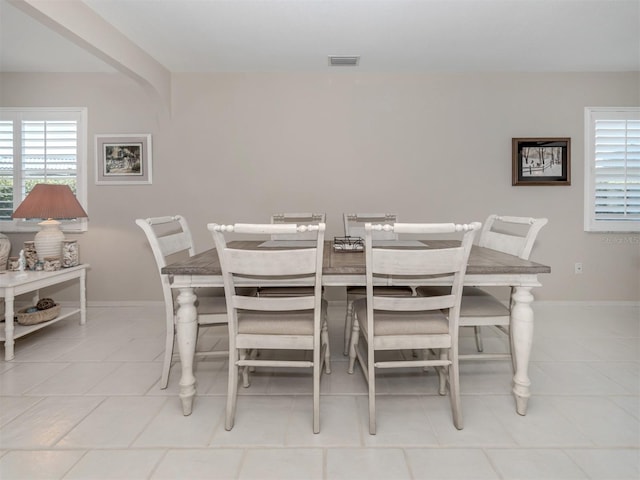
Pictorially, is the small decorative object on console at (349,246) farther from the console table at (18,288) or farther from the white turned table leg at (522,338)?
the console table at (18,288)

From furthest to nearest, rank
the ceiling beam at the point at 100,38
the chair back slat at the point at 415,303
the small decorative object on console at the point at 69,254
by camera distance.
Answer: the small decorative object on console at the point at 69,254, the ceiling beam at the point at 100,38, the chair back slat at the point at 415,303

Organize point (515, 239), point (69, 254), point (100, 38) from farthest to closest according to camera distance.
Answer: point (69, 254) → point (100, 38) → point (515, 239)

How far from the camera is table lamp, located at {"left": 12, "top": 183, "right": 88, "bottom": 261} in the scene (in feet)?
9.16

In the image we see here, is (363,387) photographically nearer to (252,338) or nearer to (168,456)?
(252,338)

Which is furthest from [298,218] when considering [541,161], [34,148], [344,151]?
[34,148]

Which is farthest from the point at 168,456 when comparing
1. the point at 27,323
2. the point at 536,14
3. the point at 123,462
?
the point at 536,14

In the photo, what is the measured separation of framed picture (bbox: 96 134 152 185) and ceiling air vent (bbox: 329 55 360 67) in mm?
1923

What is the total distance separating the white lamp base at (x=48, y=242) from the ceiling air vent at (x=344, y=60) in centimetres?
282

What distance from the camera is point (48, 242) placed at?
9.59 feet

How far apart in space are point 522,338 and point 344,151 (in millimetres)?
2380

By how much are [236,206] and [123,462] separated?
8.10ft

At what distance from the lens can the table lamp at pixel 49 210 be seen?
2793 millimetres

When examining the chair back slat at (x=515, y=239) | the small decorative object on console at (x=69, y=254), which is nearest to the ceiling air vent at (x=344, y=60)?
the chair back slat at (x=515, y=239)

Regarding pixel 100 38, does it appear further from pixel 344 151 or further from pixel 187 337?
pixel 187 337
